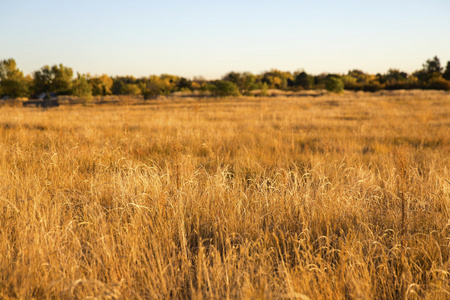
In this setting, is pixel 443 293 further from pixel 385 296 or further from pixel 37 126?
pixel 37 126

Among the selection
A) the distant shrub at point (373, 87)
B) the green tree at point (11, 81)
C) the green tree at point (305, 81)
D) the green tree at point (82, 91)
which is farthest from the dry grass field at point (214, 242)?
the green tree at point (305, 81)

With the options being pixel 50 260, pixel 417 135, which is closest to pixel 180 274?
pixel 50 260

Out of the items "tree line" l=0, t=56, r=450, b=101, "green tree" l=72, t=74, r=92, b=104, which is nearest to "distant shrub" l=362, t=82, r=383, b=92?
"tree line" l=0, t=56, r=450, b=101

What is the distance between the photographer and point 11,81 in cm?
4525

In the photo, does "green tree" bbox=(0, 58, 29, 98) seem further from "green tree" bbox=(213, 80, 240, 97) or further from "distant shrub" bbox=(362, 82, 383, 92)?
"distant shrub" bbox=(362, 82, 383, 92)

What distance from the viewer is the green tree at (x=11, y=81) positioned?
4525 cm

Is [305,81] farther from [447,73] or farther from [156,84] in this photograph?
[156,84]

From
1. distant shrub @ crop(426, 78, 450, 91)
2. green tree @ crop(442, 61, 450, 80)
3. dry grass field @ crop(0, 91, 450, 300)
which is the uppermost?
green tree @ crop(442, 61, 450, 80)

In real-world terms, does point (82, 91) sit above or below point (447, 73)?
below

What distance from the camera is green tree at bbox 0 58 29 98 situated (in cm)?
4525

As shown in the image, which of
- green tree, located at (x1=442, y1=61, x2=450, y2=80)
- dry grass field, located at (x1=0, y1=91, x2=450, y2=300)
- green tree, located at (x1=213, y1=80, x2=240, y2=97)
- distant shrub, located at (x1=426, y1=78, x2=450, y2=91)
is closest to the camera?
dry grass field, located at (x1=0, y1=91, x2=450, y2=300)

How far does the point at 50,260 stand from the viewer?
6.61 ft

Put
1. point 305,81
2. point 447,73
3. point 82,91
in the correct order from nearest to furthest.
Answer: point 82,91, point 447,73, point 305,81

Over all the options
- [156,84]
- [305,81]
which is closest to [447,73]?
[305,81]
